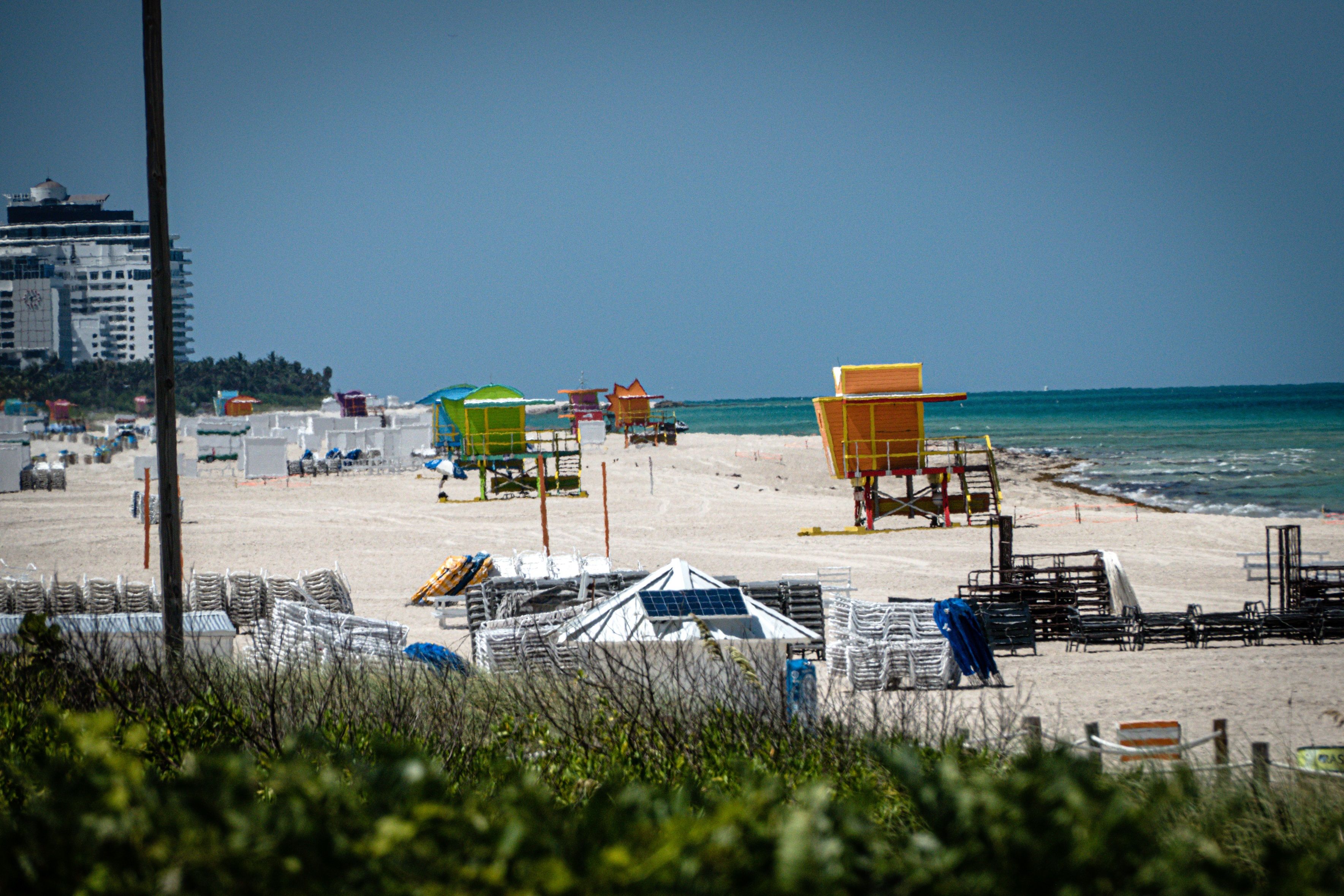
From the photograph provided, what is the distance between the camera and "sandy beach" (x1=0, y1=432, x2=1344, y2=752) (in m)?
11.5

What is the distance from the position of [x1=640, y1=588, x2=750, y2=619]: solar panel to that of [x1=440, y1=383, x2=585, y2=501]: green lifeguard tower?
21.2 meters

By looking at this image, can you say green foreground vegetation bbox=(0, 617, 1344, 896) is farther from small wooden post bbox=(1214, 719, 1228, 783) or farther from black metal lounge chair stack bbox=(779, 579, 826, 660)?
black metal lounge chair stack bbox=(779, 579, 826, 660)

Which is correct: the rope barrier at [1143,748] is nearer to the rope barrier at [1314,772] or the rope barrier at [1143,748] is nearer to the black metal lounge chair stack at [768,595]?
the rope barrier at [1314,772]

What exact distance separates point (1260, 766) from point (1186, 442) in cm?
6791

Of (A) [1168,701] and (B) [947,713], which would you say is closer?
(B) [947,713]

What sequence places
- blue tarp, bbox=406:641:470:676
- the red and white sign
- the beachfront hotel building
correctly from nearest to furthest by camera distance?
the red and white sign
blue tarp, bbox=406:641:470:676
the beachfront hotel building

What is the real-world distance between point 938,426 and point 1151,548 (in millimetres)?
85684

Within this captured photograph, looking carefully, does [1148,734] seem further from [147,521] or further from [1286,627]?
[147,521]

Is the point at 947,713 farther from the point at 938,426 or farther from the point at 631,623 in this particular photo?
the point at 938,426

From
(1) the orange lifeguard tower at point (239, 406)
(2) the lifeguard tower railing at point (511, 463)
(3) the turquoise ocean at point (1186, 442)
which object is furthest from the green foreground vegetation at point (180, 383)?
(2) the lifeguard tower railing at point (511, 463)

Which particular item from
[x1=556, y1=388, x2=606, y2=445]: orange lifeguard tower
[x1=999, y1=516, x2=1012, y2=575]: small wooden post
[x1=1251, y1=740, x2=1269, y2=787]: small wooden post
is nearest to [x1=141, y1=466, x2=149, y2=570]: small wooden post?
A: [x1=999, y1=516, x2=1012, y2=575]: small wooden post

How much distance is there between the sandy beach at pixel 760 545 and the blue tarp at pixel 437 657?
259cm

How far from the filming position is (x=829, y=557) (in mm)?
22266

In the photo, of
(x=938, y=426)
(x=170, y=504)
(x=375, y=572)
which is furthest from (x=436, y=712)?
(x=938, y=426)
